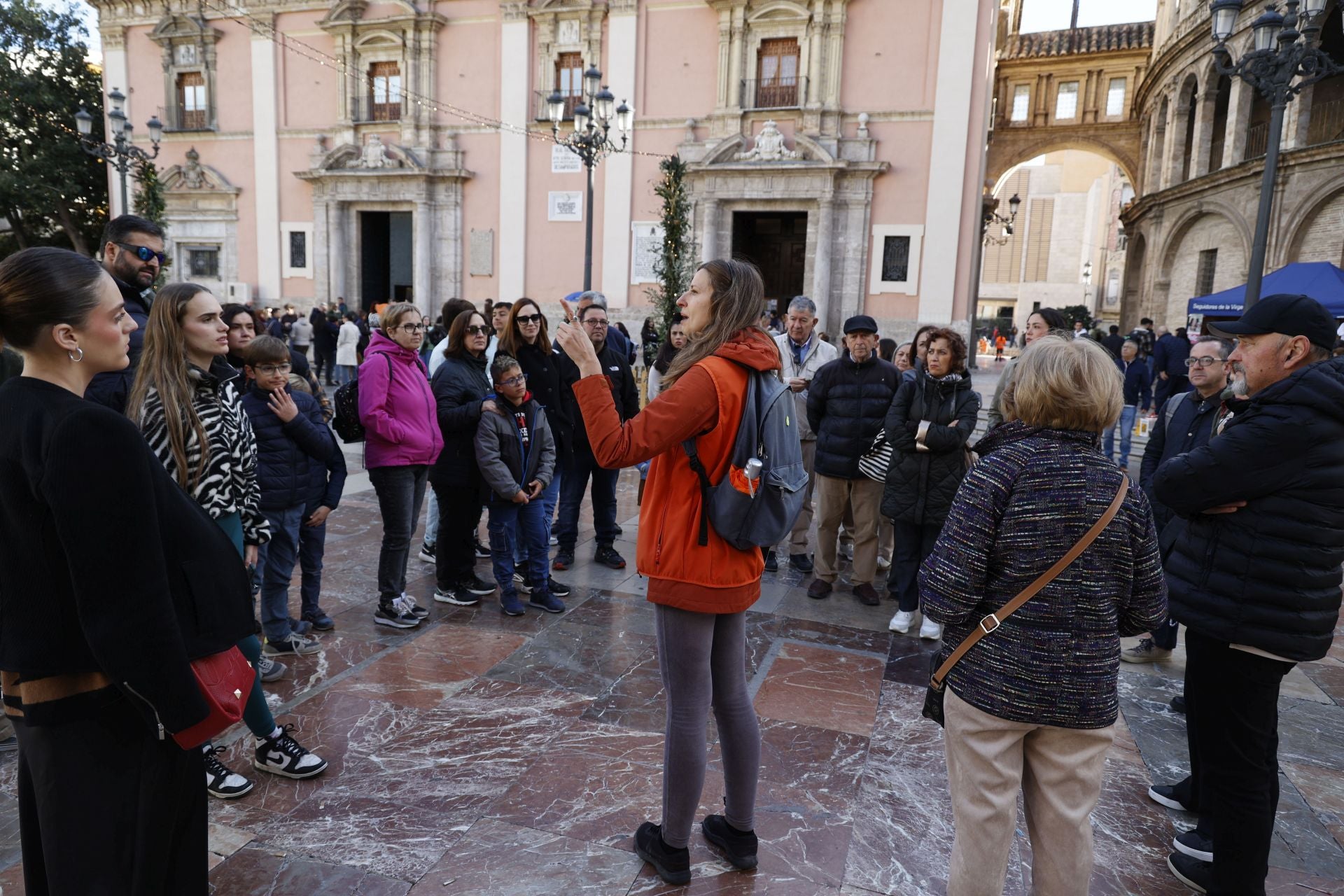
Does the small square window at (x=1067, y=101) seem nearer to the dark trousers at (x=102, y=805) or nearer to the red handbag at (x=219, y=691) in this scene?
the red handbag at (x=219, y=691)

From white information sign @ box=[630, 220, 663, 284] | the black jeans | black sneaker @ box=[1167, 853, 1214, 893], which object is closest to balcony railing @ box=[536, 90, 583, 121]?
white information sign @ box=[630, 220, 663, 284]

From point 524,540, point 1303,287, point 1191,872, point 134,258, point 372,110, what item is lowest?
point 1191,872

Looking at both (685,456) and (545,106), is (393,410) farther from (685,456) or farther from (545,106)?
(545,106)

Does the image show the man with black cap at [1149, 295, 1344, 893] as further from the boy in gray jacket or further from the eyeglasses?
the eyeglasses

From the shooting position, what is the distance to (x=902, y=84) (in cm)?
1928

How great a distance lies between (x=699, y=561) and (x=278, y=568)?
2.74 metres

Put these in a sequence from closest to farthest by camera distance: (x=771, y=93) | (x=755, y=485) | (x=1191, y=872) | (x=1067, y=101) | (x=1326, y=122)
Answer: (x=755, y=485) → (x=1191, y=872) → (x=1326, y=122) → (x=771, y=93) → (x=1067, y=101)

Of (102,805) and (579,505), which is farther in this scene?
(579,505)

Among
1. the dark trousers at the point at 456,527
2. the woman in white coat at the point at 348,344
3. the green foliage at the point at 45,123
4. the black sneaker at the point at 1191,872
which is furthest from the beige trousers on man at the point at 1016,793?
the green foliage at the point at 45,123

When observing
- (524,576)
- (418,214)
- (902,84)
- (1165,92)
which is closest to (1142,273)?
(1165,92)

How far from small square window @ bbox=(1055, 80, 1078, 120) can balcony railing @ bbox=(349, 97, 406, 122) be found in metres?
27.5

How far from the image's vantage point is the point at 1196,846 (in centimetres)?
287

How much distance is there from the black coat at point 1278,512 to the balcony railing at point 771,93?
19.2m

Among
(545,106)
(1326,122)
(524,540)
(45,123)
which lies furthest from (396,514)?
(45,123)
